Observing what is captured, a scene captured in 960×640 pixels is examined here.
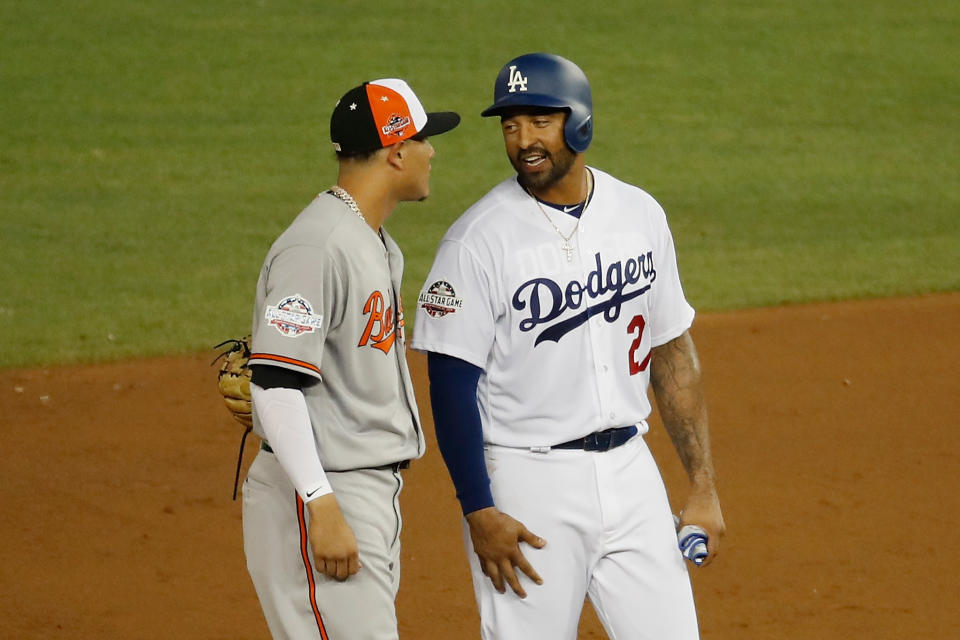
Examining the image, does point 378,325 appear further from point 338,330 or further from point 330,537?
point 330,537

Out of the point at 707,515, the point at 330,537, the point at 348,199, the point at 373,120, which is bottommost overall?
the point at 707,515

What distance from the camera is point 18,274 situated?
36.0 feet

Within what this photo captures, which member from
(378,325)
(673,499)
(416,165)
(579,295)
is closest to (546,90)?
(416,165)

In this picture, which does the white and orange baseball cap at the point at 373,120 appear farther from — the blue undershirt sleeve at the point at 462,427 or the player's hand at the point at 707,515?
the player's hand at the point at 707,515

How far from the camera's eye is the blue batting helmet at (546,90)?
11.4ft

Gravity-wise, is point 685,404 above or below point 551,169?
below

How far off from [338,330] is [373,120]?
54cm

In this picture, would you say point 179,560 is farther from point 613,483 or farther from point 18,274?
point 18,274

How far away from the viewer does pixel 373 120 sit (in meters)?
3.53

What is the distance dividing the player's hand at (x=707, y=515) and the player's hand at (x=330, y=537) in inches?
37.8

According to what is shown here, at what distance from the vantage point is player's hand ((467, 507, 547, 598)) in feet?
11.2

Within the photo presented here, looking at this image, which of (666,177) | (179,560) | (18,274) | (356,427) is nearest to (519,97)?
(356,427)

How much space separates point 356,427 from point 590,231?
777 mm

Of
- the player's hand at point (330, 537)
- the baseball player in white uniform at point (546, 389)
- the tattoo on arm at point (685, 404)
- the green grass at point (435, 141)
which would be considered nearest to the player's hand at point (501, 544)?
the baseball player in white uniform at point (546, 389)
